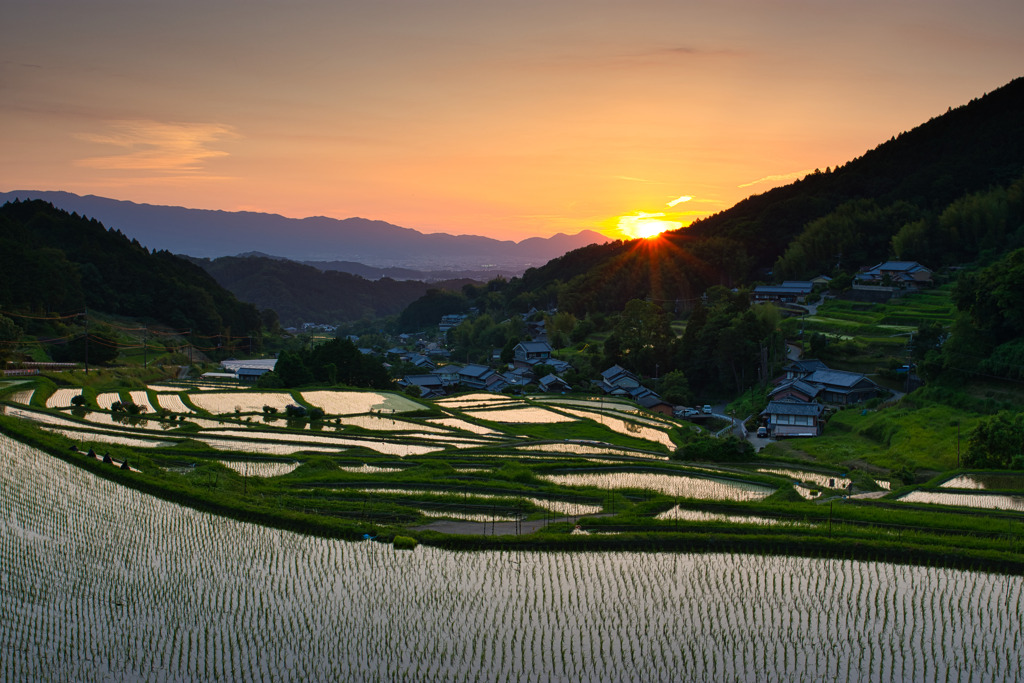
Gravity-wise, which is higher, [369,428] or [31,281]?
[31,281]

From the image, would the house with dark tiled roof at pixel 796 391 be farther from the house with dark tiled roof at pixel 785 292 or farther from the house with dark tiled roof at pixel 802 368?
the house with dark tiled roof at pixel 785 292

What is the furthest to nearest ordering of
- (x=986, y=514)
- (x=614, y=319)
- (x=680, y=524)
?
(x=614, y=319)
(x=986, y=514)
(x=680, y=524)

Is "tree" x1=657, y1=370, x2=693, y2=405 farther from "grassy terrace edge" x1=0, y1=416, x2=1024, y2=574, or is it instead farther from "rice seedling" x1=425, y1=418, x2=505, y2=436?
"grassy terrace edge" x1=0, y1=416, x2=1024, y2=574

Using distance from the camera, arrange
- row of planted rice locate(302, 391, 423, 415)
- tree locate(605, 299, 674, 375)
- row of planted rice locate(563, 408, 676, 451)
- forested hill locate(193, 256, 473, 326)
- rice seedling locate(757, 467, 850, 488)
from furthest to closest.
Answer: forested hill locate(193, 256, 473, 326)
tree locate(605, 299, 674, 375)
row of planted rice locate(302, 391, 423, 415)
row of planted rice locate(563, 408, 676, 451)
rice seedling locate(757, 467, 850, 488)

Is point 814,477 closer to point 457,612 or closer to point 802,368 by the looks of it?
point 457,612

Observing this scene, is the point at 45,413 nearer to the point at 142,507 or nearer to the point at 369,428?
the point at 369,428

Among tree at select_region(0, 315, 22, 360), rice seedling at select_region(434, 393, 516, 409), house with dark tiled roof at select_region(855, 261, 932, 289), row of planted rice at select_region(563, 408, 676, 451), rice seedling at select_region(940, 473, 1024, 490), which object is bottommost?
row of planted rice at select_region(563, 408, 676, 451)

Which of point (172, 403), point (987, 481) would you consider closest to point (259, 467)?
point (172, 403)

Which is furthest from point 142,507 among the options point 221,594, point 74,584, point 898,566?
point 898,566

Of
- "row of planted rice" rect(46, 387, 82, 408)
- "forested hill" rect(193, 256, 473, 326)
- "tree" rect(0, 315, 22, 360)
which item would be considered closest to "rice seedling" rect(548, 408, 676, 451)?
"row of planted rice" rect(46, 387, 82, 408)
